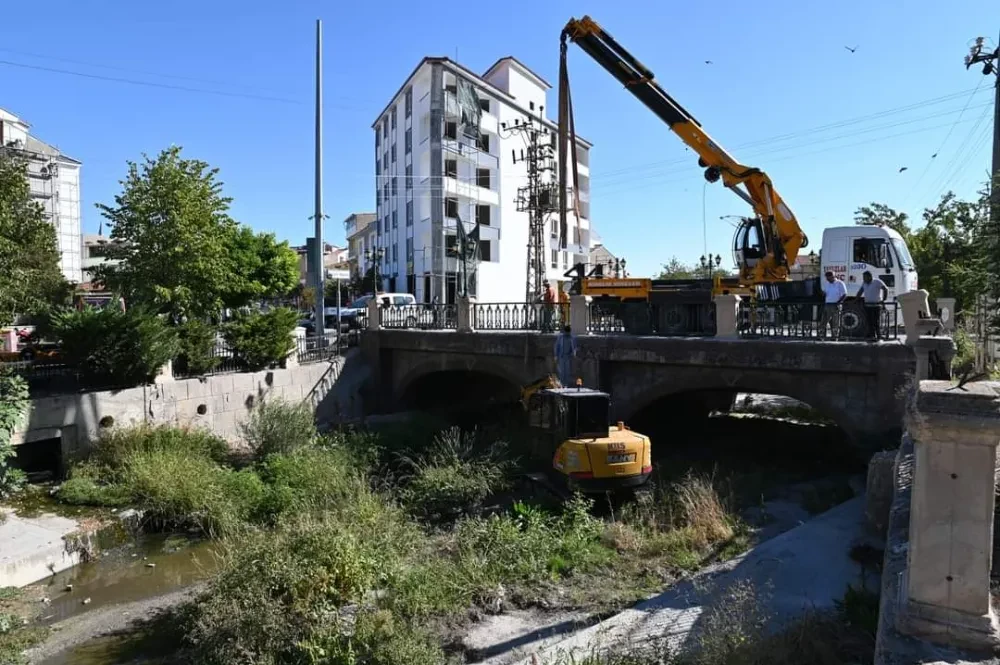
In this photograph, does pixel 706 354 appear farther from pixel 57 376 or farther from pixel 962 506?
pixel 57 376

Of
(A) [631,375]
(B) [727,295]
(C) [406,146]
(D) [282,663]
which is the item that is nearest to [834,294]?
(B) [727,295]

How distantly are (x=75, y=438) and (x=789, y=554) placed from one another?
1392 cm

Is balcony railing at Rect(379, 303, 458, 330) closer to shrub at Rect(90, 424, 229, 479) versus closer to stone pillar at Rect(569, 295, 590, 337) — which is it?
stone pillar at Rect(569, 295, 590, 337)

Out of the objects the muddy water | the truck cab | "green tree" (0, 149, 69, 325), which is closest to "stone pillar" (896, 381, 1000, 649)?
the muddy water

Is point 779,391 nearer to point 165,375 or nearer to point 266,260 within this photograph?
point 165,375

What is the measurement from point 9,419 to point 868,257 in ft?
60.9

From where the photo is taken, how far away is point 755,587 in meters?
6.67

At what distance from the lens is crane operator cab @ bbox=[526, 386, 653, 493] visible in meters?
10.2

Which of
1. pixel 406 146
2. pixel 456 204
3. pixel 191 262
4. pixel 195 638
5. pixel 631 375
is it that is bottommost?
pixel 195 638

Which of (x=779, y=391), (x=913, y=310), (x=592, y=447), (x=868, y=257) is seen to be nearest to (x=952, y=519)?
(x=592, y=447)

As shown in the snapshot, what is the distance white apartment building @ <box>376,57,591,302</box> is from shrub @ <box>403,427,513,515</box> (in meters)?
23.4

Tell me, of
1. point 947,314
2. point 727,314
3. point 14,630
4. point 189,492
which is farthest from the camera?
point 947,314

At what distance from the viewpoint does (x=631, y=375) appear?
1480cm

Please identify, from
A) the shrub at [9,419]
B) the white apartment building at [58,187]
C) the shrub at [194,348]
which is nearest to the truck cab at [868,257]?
the shrub at [194,348]
